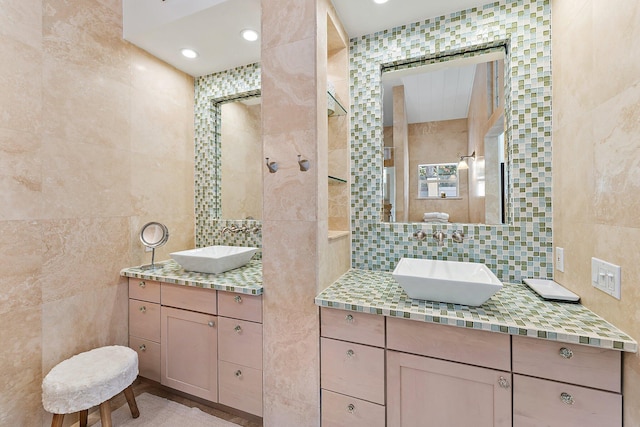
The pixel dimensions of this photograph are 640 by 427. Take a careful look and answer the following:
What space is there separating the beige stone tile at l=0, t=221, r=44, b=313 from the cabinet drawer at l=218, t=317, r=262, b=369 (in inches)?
41.0

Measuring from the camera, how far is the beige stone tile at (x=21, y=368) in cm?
143

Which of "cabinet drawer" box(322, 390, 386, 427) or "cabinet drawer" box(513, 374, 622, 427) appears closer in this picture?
"cabinet drawer" box(513, 374, 622, 427)

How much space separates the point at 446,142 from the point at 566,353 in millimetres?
1309

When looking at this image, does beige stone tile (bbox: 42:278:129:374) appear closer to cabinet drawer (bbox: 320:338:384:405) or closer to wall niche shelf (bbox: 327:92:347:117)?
cabinet drawer (bbox: 320:338:384:405)

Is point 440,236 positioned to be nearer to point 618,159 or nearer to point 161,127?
point 618,159

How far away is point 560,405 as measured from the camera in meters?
1.04

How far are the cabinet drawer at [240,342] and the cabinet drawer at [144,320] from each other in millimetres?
555

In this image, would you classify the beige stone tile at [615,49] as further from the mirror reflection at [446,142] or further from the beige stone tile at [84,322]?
the beige stone tile at [84,322]

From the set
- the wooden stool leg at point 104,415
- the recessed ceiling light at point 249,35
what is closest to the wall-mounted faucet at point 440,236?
the recessed ceiling light at point 249,35

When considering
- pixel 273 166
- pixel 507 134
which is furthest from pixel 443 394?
pixel 507 134

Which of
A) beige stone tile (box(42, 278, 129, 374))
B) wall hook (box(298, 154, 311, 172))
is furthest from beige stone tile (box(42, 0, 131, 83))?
wall hook (box(298, 154, 311, 172))

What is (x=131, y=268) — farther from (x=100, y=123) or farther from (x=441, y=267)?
(x=441, y=267)

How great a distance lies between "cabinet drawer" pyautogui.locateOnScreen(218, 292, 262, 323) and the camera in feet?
5.29

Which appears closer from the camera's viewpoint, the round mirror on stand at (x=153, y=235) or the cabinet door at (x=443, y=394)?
the cabinet door at (x=443, y=394)
